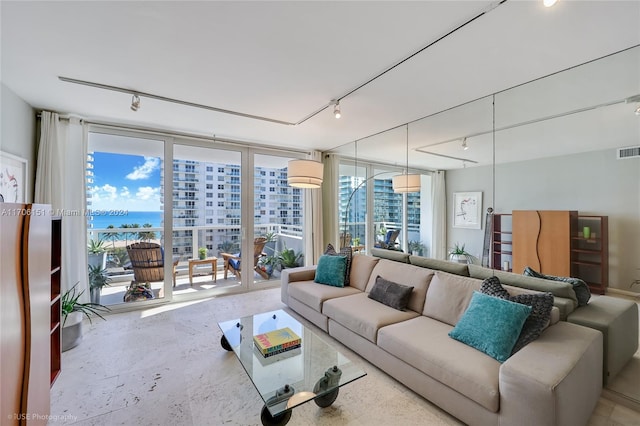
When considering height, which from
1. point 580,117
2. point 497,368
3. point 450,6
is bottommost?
point 497,368

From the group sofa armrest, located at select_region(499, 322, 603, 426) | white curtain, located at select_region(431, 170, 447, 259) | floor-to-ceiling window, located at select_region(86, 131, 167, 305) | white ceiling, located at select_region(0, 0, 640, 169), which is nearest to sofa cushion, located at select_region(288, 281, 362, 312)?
white curtain, located at select_region(431, 170, 447, 259)

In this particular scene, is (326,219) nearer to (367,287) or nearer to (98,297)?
(367,287)

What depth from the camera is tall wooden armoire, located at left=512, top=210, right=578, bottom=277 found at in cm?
216

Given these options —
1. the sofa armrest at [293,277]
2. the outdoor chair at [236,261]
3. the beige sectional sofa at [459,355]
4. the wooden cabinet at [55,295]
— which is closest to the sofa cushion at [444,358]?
the beige sectional sofa at [459,355]

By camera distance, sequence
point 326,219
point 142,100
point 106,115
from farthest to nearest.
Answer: point 326,219, point 106,115, point 142,100

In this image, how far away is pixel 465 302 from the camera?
2.25 metres

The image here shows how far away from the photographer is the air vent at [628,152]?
184 centimetres

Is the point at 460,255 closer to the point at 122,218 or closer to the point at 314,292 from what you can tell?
the point at 314,292

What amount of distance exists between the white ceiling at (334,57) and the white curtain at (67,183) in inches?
10.1

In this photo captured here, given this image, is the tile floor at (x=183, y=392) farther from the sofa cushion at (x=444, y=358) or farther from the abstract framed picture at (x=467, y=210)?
the abstract framed picture at (x=467, y=210)

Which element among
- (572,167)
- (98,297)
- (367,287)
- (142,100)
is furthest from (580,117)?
(98,297)

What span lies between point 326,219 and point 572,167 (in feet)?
12.1

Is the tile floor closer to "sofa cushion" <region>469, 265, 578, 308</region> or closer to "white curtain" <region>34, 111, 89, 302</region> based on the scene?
"sofa cushion" <region>469, 265, 578, 308</region>

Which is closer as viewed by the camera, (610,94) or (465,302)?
(610,94)
